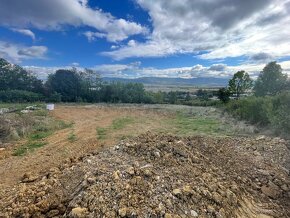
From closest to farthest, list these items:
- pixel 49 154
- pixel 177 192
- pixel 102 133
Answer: pixel 177 192
pixel 49 154
pixel 102 133

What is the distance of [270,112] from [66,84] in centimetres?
3234

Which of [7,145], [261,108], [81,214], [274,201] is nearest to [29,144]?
[7,145]

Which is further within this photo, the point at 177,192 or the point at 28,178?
the point at 28,178

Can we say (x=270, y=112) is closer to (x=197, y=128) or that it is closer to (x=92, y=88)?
(x=197, y=128)

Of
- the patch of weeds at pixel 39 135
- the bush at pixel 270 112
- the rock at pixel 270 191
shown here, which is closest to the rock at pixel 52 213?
the rock at pixel 270 191

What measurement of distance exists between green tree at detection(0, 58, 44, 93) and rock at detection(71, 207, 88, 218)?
126ft

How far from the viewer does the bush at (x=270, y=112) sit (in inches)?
413

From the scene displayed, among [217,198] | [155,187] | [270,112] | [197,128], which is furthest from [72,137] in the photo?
[270,112]

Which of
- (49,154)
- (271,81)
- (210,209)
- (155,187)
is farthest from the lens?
(271,81)

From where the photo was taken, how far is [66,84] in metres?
39.2

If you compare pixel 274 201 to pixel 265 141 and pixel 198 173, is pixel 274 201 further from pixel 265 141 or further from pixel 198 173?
pixel 265 141

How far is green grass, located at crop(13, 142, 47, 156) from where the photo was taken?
8.10 metres

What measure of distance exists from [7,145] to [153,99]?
94.6 ft

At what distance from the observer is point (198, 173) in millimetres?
5453
